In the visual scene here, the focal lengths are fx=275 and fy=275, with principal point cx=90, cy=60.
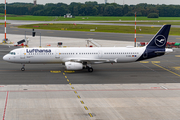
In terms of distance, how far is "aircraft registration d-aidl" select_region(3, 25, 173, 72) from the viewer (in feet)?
147

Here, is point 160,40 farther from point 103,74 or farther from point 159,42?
point 103,74

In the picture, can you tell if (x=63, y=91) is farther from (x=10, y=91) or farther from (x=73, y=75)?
(x=73, y=75)

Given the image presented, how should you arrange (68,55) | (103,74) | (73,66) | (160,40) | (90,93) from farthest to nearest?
(160,40), (68,55), (103,74), (73,66), (90,93)

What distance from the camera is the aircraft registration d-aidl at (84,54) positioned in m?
44.8

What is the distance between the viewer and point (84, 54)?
45.9 metres

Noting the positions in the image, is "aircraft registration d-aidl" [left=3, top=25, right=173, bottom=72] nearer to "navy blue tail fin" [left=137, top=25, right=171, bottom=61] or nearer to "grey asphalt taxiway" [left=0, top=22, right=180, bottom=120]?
"navy blue tail fin" [left=137, top=25, right=171, bottom=61]

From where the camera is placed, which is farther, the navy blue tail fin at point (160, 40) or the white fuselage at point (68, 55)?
the navy blue tail fin at point (160, 40)

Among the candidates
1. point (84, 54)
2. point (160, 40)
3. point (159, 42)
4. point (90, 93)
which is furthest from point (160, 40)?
point (90, 93)

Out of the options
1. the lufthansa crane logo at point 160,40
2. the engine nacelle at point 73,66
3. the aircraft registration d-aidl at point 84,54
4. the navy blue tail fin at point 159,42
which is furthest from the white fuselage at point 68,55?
the lufthansa crane logo at point 160,40

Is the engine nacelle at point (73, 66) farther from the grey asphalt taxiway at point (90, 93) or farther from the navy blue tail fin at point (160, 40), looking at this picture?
the navy blue tail fin at point (160, 40)

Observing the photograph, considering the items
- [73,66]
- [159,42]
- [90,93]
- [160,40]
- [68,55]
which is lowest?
[90,93]

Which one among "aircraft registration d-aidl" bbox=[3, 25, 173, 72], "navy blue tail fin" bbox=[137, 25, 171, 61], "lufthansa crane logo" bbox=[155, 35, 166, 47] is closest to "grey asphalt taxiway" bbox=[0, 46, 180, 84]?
"aircraft registration d-aidl" bbox=[3, 25, 173, 72]

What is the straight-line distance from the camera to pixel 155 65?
52.0 meters

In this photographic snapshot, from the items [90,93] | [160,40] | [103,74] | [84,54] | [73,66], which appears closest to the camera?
[90,93]
